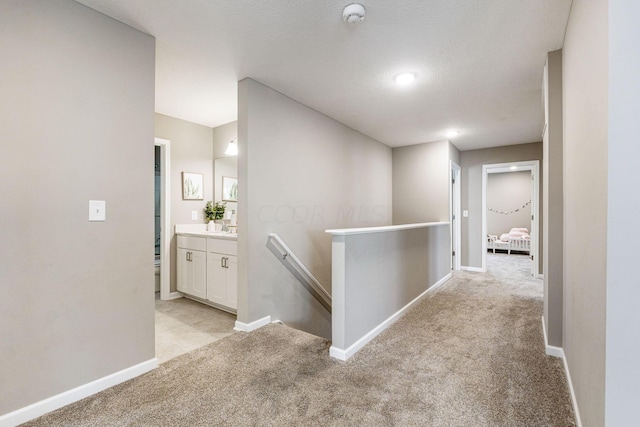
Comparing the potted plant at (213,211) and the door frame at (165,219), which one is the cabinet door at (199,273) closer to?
the door frame at (165,219)

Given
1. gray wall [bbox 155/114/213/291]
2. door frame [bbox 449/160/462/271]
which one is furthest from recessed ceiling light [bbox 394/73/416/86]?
door frame [bbox 449/160/462/271]

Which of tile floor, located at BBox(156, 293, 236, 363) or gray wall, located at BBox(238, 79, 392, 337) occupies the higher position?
gray wall, located at BBox(238, 79, 392, 337)

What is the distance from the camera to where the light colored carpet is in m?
1.55

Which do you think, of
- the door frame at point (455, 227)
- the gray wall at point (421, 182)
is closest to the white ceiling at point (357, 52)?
the gray wall at point (421, 182)

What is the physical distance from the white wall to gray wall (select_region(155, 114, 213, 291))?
3968mm

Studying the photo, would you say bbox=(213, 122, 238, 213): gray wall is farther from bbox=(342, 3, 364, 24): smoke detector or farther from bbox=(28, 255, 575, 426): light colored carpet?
bbox=(342, 3, 364, 24): smoke detector

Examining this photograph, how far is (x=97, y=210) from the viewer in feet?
5.89

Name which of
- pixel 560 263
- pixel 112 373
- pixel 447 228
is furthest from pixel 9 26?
pixel 447 228

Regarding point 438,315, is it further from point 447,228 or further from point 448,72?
point 448,72

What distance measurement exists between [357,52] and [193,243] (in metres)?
2.78

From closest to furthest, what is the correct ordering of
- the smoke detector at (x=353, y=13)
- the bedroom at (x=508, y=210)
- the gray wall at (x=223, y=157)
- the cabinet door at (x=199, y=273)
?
the smoke detector at (x=353, y=13)
the cabinet door at (x=199, y=273)
the gray wall at (x=223, y=157)
the bedroom at (x=508, y=210)

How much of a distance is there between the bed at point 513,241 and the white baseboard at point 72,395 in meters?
8.40

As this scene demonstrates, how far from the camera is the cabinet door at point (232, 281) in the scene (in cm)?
302

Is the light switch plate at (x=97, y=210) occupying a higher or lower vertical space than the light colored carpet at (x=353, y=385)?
higher
